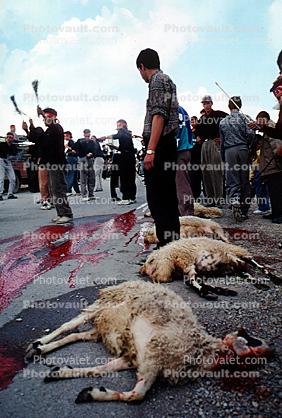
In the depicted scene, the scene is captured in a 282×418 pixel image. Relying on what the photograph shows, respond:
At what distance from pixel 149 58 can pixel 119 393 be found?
3.27 metres

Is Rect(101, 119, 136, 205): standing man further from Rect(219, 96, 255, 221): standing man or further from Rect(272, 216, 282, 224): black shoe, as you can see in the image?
Rect(272, 216, 282, 224): black shoe

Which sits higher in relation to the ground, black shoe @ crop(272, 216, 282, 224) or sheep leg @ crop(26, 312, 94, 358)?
black shoe @ crop(272, 216, 282, 224)

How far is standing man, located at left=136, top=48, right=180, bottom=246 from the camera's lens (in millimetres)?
3906

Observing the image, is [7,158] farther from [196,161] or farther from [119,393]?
[119,393]

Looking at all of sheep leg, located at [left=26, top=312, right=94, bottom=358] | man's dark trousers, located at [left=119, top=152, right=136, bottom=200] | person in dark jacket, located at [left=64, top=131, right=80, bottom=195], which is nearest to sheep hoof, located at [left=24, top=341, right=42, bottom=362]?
sheep leg, located at [left=26, top=312, right=94, bottom=358]

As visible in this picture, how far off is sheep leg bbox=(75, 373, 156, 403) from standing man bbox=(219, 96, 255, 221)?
537cm

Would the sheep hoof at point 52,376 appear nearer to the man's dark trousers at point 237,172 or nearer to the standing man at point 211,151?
the man's dark trousers at point 237,172

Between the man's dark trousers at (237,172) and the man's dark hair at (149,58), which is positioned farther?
the man's dark trousers at (237,172)

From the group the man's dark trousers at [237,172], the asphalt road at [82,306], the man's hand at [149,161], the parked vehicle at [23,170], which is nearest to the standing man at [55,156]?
the asphalt road at [82,306]

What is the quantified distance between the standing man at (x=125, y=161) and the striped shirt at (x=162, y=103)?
6.59m

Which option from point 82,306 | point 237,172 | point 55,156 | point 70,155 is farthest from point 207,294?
point 70,155

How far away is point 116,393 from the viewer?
2.05m

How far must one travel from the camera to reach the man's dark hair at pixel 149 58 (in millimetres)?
4066

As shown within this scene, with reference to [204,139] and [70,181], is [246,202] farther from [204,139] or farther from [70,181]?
[70,181]
